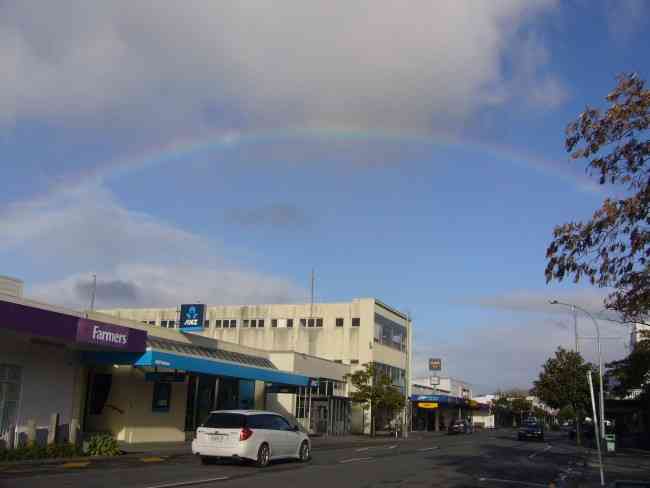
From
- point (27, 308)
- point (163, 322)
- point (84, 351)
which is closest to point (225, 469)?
point (27, 308)

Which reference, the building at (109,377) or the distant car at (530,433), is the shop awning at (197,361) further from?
the distant car at (530,433)

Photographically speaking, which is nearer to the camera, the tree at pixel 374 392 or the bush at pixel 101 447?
the bush at pixel 101 447

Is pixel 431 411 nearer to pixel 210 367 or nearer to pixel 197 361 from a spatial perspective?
pixel 210 367

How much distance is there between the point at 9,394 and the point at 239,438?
384 inches

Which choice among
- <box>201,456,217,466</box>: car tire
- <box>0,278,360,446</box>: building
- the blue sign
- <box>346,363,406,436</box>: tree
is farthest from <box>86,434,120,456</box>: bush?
<box>346,363,406,436</box>: tree

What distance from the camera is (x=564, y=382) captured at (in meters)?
55.2

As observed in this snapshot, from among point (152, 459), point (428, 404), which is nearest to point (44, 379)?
point (152, 459)

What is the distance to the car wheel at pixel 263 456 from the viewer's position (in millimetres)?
20203

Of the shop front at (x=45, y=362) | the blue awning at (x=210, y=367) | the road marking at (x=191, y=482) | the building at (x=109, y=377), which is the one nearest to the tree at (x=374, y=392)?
the building at (x=109, y=377)

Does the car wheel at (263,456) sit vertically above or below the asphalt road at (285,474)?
above

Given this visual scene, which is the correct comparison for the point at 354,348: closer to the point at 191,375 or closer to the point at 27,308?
the point at 191,375

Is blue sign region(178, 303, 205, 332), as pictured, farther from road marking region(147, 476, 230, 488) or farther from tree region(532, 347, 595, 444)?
tree region(532, 347, 595, 444)

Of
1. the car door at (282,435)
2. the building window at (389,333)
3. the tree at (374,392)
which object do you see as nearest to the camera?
the car door at (282,435)

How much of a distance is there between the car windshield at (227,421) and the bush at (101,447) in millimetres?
5085
